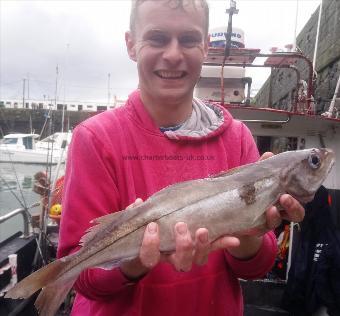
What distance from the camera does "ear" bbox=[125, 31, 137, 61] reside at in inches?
94.5

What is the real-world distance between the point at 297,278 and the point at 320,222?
776 mm

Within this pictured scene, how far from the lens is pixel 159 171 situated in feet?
7.44

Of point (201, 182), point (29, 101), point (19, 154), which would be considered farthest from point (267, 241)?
point (29, 101)

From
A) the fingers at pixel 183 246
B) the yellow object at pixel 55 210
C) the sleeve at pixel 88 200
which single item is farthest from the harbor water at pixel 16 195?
the fingers at pixel 183 246

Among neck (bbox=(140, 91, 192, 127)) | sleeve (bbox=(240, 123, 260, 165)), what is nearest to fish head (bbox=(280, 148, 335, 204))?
sleeve (bbox=(240, 123, 260, 165))

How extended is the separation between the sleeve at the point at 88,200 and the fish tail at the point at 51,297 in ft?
0.53

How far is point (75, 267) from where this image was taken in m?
2.02

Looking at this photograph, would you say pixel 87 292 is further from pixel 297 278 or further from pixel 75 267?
pixel 297 278

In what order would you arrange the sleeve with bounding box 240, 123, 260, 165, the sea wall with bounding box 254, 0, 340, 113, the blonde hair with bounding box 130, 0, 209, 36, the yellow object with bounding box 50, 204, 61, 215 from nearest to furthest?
1. the blonde hair with bounding box 130, 0, 209, 36
2. the sleeve with bounding box 240, 123, 260, 165
3. the yellow object with bounding box 50, 204, 61, 215
4. the sea wall with bounding box 254, 0, 340, 113

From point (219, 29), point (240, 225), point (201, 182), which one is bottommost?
point (240, 225)

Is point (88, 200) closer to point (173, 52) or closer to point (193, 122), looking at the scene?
point (193, 122)

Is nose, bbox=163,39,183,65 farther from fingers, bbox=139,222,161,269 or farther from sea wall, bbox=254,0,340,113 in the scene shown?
sea wall, bbox=254,0,340,113

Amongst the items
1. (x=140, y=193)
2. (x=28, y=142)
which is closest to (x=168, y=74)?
(x=140, y=193)

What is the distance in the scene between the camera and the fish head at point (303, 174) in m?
2.19
